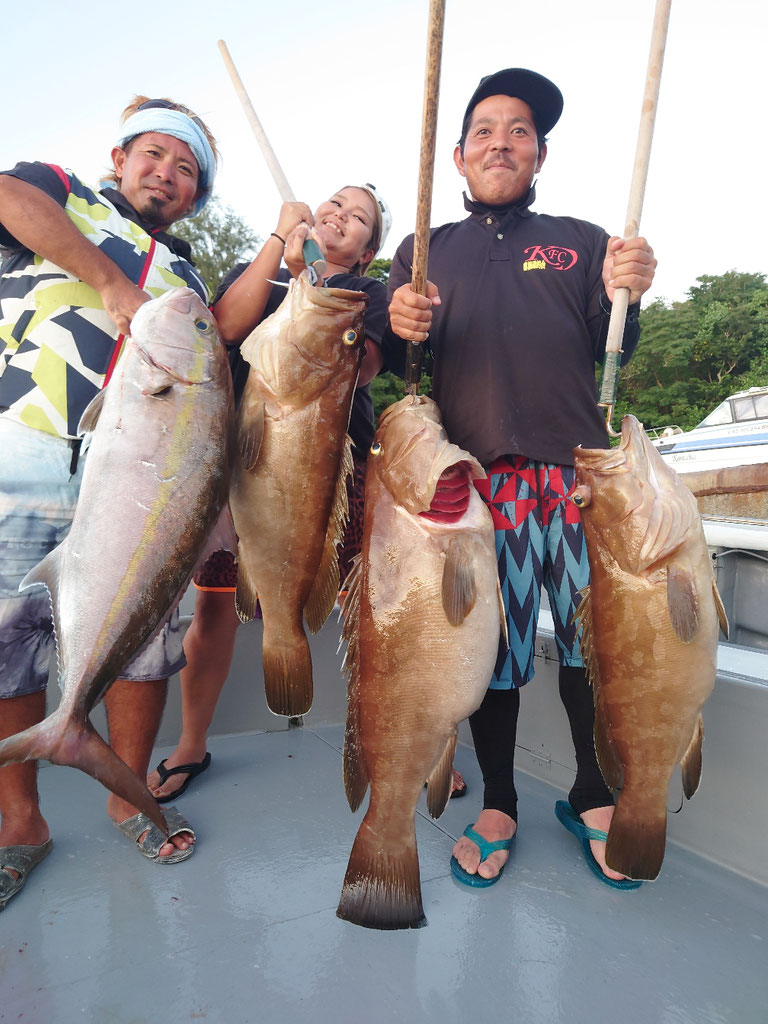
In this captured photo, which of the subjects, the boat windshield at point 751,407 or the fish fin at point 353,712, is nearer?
the fish fin at point 353,712

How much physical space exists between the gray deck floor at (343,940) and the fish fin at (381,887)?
19 centimetres

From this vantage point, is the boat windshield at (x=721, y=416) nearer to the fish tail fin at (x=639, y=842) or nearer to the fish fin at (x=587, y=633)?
the fish fin at (x=587, y=633)

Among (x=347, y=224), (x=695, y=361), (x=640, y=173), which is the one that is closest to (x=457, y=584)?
(x=640, y=173)

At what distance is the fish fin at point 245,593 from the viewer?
2361 millimetres

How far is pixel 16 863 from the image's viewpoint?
2590mm

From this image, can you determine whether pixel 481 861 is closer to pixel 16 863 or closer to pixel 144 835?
pixel 144 835

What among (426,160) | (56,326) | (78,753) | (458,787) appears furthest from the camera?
(458,787)

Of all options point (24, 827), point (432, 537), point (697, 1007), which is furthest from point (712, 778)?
point (24, 827)

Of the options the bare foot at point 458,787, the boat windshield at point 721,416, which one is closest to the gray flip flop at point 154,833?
the bare foot at point 458,787

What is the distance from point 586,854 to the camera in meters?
2.79

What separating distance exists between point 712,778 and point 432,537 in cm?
171

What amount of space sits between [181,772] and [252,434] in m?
2.20

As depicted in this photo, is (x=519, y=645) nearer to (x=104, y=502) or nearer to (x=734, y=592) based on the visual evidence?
(x=104, y=502)

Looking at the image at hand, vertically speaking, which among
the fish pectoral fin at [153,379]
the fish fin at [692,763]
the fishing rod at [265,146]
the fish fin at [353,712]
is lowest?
the fish fin at [692,763]
